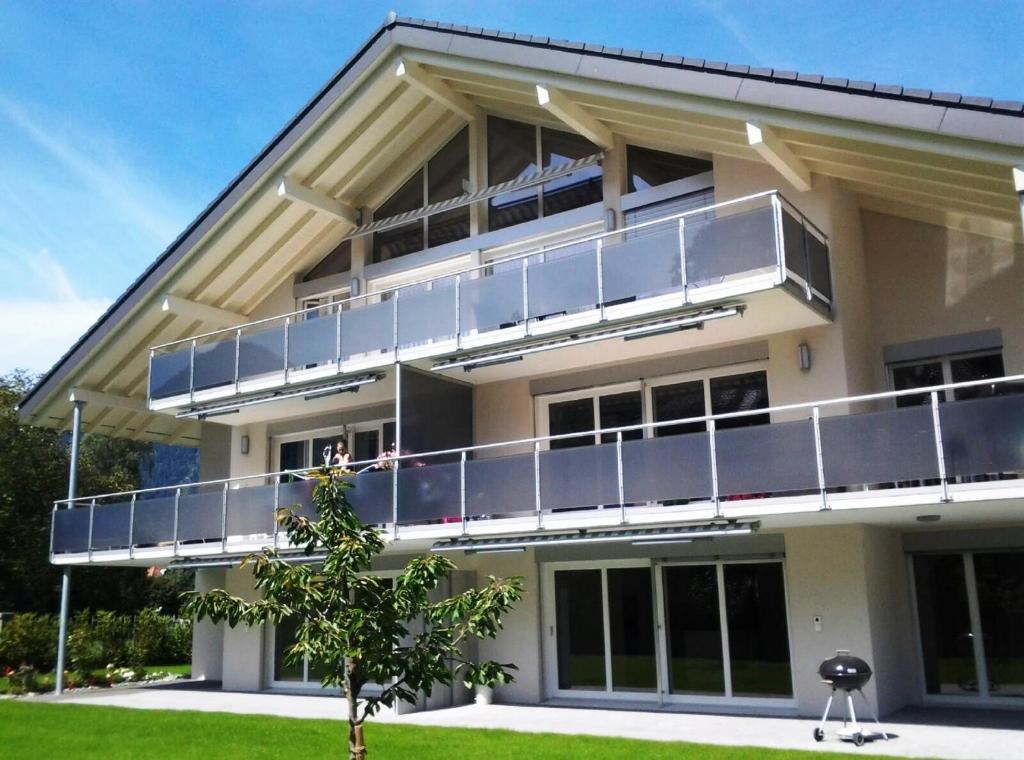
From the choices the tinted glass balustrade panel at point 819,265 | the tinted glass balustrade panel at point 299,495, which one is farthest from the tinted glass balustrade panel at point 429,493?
the tinted glass balustrade panel at point 819,265

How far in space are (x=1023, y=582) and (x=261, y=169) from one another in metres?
15.0

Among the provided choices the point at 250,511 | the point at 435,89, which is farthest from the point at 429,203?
the point at 250,511

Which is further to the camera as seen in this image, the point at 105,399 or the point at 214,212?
the point at 105,399

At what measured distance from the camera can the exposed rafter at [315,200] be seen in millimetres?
19359

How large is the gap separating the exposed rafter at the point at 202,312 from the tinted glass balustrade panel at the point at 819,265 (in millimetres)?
12871

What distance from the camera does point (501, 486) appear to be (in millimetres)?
15336

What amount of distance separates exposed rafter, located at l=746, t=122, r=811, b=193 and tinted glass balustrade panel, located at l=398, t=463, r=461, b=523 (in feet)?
21.7

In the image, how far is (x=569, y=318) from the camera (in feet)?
50.8

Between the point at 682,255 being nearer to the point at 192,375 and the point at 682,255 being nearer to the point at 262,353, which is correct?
the point at 262,353

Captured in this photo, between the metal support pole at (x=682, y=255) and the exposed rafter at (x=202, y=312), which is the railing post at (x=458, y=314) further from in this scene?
the exposed rafter at (x=202, y=312)

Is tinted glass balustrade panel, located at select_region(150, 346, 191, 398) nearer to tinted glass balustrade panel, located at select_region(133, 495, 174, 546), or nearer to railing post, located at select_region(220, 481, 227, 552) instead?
tinted glass balustrade panel, located at select_region(133, 495, 174, 546)

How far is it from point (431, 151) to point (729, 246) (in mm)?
8192

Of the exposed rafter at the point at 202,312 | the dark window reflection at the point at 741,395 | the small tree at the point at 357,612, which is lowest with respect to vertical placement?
the small tree at the point at 357,612

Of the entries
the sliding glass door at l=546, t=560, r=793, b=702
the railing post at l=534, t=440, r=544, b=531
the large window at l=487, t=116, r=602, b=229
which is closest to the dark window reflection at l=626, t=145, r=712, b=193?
the large window at l=487, t=116, r=602, b=229
